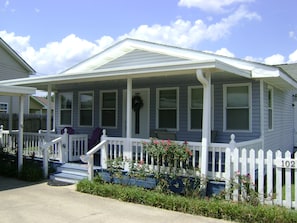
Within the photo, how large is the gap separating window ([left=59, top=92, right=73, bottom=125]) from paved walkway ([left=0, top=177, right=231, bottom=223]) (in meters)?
5.62

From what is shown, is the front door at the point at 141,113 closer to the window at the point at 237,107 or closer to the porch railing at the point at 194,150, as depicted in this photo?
the porch railing at the point at 194,150

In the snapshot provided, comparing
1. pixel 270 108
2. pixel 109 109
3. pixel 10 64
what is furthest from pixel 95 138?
pixel 10 64

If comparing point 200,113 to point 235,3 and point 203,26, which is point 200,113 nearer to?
point 235,3

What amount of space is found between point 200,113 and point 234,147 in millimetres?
3559

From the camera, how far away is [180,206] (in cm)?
593

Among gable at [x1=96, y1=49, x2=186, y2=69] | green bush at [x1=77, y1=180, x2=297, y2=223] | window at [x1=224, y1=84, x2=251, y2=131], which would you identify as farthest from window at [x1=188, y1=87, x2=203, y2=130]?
green bush at [x1=77, y1=180, x2=297, y2=223]

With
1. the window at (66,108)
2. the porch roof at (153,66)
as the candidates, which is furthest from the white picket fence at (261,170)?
the window at (66,108)

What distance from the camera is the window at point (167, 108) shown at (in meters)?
10.3

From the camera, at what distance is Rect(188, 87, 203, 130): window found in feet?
32.1

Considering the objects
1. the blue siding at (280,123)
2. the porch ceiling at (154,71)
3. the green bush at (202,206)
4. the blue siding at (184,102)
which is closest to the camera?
the green bush at (202,206)

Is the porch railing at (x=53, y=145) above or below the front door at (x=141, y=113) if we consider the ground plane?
below

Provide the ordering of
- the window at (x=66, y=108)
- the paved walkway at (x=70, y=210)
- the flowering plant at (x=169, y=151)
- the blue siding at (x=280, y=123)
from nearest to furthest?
the paved walkway at (x=70, y=210) < the flowering plant at (x=169, y=151) < the blue siding at (x=280, y=123) < the window at (x=66, y=108)

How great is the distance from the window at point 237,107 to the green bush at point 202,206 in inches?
148

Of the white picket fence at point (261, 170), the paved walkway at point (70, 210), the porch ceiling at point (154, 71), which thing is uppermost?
the porch ceiling at point (154, 71)
